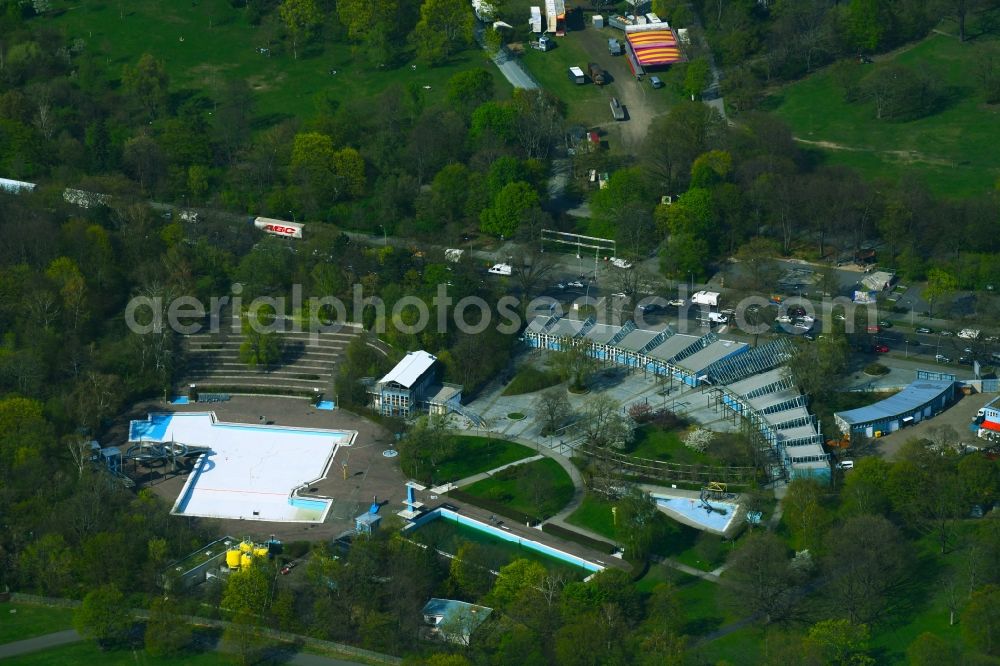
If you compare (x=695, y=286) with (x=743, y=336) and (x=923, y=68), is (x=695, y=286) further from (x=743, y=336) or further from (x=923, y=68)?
(x=923, y=68)

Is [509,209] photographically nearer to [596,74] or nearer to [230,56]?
[596,74]

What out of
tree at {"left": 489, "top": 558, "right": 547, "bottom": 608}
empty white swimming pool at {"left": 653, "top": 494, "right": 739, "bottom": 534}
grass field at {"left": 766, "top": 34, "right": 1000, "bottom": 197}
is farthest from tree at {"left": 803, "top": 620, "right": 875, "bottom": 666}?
grass field at {"left": 766, "top": 34, "right": 1000, "bottom": 197}

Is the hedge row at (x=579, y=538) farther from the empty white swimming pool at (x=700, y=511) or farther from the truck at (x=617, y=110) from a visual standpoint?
the truck at (x=617, y=110)

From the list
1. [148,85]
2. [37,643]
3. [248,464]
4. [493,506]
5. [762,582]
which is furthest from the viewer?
[148,85]

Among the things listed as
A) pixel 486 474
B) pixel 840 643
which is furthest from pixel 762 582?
pixel 486 474

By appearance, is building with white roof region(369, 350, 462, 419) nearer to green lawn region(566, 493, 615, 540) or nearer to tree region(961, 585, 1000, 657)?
green lawn region(566, 493, 615, 540)

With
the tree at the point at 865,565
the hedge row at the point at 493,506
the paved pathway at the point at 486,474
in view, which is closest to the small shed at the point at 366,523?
the hedge row at the point at 493,506

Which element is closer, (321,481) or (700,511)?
(700,511)
